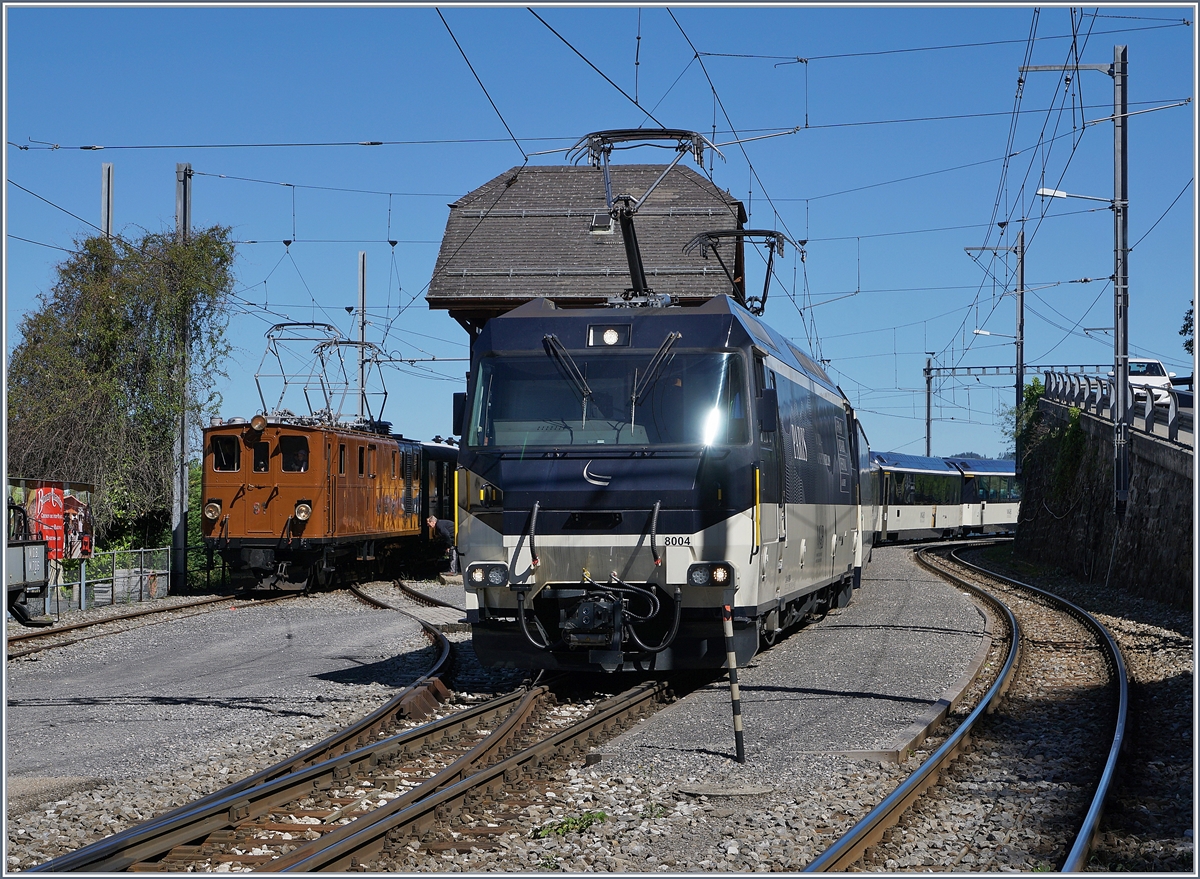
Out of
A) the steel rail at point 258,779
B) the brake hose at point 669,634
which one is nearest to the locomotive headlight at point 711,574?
the brake hose at point 669,634

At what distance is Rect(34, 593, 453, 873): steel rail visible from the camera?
18.2ft

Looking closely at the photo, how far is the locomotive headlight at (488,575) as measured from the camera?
404 inches

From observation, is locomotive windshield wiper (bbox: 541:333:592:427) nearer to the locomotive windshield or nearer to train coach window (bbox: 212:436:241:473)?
the locomotive windshield

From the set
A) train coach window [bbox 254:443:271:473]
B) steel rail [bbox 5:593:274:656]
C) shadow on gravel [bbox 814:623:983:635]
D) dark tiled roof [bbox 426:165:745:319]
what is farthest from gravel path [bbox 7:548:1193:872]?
dark tiled roof [bbox 426:165:745:319]

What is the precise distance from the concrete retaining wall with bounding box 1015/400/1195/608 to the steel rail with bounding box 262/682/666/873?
14159 millimetres

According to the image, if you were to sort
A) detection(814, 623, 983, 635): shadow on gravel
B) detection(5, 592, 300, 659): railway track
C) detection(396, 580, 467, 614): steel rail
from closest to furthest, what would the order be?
1. detection(5, 592, 300, 659): railway track
2. detection(814, 623, 983, 635): shadow on gravel
3. detection(396, 580, 467, 614): steel rail

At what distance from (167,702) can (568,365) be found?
15.8 ft

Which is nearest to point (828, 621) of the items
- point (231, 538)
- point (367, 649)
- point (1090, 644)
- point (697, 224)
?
point (1090, 644)

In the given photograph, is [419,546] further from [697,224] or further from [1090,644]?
[1090,644]

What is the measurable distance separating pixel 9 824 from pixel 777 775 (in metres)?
4.54

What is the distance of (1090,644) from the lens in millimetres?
15445

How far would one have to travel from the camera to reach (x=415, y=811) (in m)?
6.43

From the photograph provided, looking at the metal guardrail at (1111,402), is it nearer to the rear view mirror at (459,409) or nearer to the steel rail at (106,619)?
the rear view mirror at (459,409)

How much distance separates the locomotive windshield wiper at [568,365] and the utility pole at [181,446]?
16.0 metres
